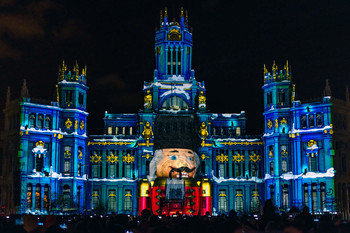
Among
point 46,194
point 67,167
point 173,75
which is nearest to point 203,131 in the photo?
point 173,75

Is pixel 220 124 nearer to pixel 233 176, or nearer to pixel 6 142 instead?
pixel 233 176

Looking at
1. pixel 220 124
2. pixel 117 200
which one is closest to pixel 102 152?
pixel 117 200

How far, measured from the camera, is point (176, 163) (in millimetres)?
99125

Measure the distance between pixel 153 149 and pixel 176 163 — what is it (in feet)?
15.7

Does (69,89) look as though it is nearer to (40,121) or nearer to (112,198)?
(40,121)

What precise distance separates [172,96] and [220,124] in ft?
36.7

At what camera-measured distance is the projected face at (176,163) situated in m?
97.8

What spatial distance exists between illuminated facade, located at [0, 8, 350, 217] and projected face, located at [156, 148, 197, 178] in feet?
6.45

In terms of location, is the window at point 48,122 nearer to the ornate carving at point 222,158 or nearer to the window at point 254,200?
the ornate carving at point 222,158

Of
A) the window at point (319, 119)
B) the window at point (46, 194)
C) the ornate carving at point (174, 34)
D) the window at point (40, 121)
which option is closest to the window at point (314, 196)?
the window at point (319, 119)

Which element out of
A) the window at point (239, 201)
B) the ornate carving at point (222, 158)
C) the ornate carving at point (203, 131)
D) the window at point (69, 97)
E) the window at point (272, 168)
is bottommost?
the window at point (239, 201)

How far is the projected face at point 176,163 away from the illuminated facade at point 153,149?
77.4 inches

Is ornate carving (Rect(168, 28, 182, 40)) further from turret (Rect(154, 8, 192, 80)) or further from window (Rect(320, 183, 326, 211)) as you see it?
window (Rect(320, 183, 326, 211))

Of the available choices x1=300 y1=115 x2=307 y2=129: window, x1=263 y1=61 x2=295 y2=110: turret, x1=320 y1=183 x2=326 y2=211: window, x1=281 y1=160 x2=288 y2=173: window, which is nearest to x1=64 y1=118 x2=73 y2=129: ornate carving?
x1=263 y1=61 x2=295 y2=110: turret
